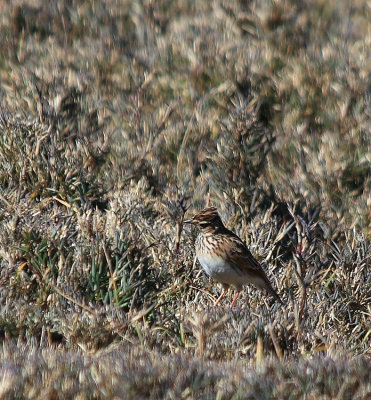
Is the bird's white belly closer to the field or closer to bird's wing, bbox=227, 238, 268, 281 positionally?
bird's wing, bbox=227, 238, 268, 281

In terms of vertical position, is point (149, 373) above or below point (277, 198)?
above

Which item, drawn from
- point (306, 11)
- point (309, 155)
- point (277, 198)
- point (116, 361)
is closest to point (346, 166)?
point (309, 155)

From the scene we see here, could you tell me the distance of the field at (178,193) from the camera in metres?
4.21

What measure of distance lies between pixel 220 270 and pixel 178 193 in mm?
1347

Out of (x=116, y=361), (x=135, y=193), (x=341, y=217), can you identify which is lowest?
(x=341, y=217)

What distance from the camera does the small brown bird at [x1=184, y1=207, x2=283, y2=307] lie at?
597 cm

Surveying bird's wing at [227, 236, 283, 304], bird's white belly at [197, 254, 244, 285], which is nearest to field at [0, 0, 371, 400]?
bird's wing at [227, 236, 283, 304]

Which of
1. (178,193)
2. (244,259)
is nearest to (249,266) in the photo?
(244,259)

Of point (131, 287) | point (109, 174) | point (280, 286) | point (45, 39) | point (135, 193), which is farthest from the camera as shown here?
point (45, 39)

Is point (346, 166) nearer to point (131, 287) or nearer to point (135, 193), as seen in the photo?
point (135, 193)

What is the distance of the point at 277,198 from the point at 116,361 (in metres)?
3.99

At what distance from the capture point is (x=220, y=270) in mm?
5949

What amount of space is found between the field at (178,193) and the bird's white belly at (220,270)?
207 mm

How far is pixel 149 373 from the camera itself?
3.88 m
